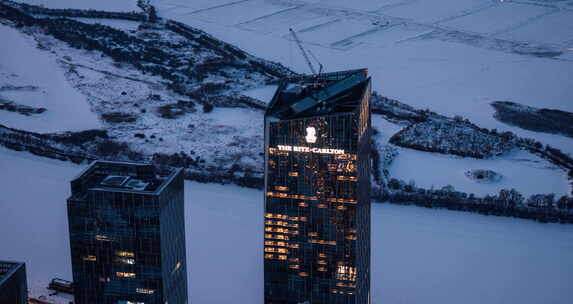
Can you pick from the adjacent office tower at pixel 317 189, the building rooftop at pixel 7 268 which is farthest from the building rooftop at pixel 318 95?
the building rooftop at pixel 7 268

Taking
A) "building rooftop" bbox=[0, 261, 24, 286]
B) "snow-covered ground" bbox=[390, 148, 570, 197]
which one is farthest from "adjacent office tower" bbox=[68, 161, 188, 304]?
"snow-covered ground" bbox=[390, 148, 570, 197]

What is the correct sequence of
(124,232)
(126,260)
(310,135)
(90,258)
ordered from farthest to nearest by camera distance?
(90,258)
(126,260)
(310,135)
(124,232)

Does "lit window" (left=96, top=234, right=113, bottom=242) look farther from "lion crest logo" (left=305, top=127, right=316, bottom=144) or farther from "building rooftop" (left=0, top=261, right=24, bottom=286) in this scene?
"lion crest logo" (left=305, top=127, right=316, bottom=144)

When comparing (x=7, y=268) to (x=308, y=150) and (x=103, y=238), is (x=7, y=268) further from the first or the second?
(x=308, y=150)

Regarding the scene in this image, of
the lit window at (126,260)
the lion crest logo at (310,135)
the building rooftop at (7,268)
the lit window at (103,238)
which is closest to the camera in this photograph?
the building rooftop at (7,268)

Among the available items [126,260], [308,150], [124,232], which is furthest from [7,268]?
[308,150]

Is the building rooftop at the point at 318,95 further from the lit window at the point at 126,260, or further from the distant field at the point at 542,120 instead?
the distant field at the point at 542,120

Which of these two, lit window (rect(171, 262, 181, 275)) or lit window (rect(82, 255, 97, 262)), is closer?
lit window (rect(82, 255, 97, 262))
